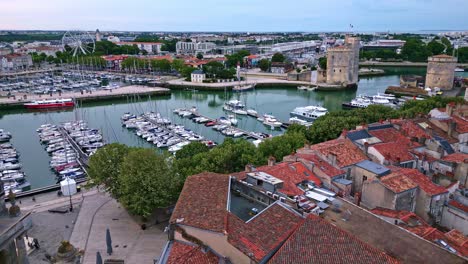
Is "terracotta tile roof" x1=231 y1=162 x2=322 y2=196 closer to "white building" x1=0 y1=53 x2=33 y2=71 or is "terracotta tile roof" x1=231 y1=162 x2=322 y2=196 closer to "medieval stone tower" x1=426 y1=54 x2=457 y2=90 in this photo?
"medieval stone tower" x1=426 y1=54 x2=457 y2=90

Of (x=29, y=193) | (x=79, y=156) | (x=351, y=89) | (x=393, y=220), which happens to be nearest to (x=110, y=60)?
(x=351, y=89)

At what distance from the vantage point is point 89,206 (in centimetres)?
2027

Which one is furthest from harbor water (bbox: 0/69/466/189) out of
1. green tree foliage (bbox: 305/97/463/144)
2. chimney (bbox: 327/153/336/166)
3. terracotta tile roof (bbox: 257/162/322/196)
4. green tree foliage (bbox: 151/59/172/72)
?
chimney (bbox: 327/153/336/166)

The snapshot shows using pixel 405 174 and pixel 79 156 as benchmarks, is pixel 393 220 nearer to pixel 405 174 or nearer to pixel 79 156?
pixel 405 174

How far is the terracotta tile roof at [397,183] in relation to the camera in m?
14.7

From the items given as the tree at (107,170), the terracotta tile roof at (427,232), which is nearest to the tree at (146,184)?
the tree at (107,170)

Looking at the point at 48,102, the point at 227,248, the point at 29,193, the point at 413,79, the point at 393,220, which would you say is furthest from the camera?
the point at 413,79

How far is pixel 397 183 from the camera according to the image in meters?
15.0

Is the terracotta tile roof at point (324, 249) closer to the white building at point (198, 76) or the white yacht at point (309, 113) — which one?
the white yacht at point (309, 113)

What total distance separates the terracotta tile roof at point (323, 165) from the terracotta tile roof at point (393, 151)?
297 centimetres

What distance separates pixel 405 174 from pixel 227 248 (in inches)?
376

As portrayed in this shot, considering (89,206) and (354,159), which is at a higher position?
(354,159)

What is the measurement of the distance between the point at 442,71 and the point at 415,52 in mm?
42766

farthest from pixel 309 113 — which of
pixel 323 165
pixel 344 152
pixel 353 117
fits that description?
pixel 323 165
